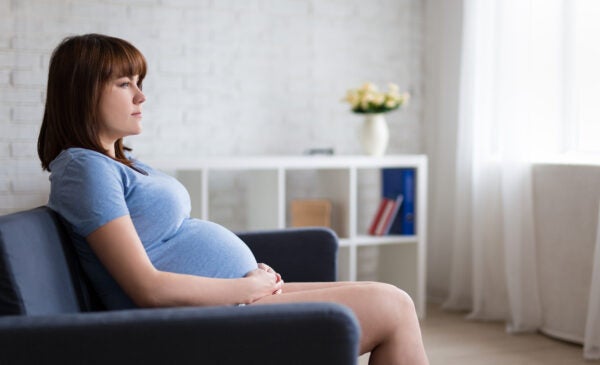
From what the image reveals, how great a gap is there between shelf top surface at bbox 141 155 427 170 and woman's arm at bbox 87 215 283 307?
1.59 metres

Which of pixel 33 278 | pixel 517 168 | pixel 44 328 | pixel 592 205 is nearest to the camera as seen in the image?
pixel 44 328

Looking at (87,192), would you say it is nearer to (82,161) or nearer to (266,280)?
(82,161)

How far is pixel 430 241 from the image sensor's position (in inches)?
172

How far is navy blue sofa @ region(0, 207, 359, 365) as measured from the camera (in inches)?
54.6

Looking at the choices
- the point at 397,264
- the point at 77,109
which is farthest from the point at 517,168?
the point at 77,109

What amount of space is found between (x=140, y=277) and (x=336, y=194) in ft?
7.54

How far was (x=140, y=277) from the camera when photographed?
163 cm

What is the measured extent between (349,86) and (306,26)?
1.33 feet

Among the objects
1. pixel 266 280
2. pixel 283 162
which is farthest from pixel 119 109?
pixel 283 162

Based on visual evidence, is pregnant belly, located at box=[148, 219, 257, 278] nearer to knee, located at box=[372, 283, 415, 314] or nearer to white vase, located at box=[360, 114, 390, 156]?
knee, located at box=[372, 283, 415, 314]

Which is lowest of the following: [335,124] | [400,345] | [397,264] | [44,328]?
[397,264]

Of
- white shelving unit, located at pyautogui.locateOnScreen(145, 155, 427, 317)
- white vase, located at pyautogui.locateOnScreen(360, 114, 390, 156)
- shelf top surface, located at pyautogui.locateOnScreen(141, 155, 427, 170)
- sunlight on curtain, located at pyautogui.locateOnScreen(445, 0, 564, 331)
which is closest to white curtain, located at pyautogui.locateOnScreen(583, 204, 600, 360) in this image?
sunlight on curtain, located at pyautogui.locateOnScreen(445, 0, 564, 331)

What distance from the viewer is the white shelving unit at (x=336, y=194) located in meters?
3.45

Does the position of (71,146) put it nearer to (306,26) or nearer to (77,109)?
(77,109)
